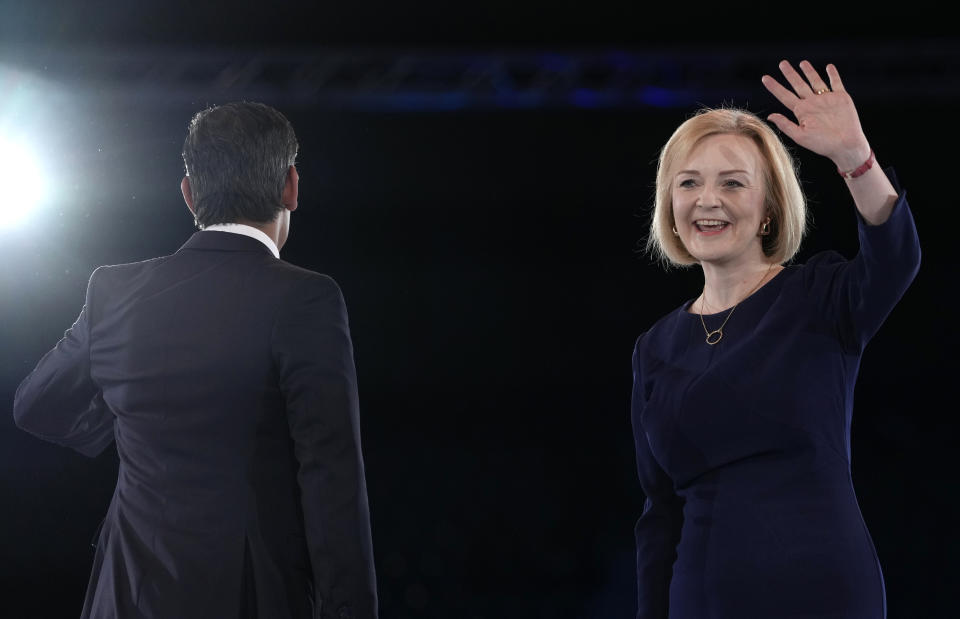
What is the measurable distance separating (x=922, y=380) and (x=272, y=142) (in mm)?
4039

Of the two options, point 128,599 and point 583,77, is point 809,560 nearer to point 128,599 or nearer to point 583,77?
point 128,599

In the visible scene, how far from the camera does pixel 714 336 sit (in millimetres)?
1812

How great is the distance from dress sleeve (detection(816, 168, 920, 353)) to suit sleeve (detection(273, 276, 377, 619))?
0.85 meters

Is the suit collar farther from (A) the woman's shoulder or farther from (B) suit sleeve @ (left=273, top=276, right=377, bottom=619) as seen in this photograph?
(A) the woman's shoulder

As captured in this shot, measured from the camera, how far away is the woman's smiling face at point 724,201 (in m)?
1.82

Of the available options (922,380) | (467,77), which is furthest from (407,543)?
(922,380)

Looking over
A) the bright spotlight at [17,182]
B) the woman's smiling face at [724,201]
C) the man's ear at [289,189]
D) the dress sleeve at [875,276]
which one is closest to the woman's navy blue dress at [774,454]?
the dress sleeve at [875,276]

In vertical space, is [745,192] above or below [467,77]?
below

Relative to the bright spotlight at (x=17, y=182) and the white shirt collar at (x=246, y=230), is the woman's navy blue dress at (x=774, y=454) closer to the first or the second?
the white shirt collar at (x=246, y=230)

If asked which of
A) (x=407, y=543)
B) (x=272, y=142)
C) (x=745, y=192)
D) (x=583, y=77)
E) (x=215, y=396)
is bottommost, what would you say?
(x=407, y=543)

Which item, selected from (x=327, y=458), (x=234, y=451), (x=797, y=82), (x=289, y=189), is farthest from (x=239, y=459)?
(x=797, y=82)

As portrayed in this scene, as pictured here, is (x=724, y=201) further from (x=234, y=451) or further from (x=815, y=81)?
(x=234, y=451)

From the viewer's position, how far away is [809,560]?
1.54 m

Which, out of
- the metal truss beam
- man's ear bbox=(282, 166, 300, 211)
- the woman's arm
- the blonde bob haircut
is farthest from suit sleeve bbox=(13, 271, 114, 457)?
the metal truss beam
